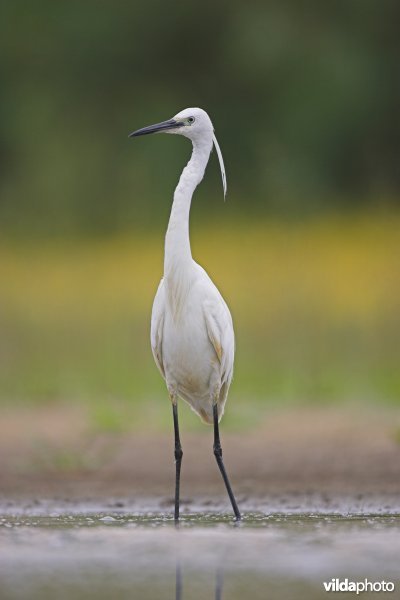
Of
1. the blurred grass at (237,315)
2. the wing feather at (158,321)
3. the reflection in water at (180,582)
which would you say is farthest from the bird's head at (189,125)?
the blurred grass at (237,315)

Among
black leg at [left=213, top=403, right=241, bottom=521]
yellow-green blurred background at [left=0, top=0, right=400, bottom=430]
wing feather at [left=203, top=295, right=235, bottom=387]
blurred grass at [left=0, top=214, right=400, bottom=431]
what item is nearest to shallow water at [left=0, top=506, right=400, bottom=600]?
black leg at [left=213, top=403, right=241, bottom=521]

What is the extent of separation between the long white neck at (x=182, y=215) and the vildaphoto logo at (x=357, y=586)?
175 cm

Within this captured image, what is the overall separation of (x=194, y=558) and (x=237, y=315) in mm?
6316

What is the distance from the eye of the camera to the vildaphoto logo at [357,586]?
4215 mm

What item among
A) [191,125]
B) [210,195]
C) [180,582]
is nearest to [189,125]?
[191,125]

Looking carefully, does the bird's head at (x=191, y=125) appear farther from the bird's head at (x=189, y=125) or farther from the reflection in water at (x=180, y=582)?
the reflection in water at (x=180, y=582)

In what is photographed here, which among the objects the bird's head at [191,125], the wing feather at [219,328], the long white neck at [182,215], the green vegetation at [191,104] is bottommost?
the wing feather at [219,328]

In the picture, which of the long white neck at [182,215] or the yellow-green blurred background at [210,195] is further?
the yellow-green blurred background at [210,195]

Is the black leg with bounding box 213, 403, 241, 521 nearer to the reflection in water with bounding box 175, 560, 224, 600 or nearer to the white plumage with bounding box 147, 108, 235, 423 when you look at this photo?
the white plumage with bounding box 147, 108, 235, 423

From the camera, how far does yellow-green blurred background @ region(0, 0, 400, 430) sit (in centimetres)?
996

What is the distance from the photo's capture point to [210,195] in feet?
47.1

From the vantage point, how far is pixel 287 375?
9500 mm

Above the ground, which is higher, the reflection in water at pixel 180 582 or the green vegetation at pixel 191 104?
the green vegetation at pixel 191 104

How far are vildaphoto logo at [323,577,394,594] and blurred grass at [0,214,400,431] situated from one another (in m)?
3.59
